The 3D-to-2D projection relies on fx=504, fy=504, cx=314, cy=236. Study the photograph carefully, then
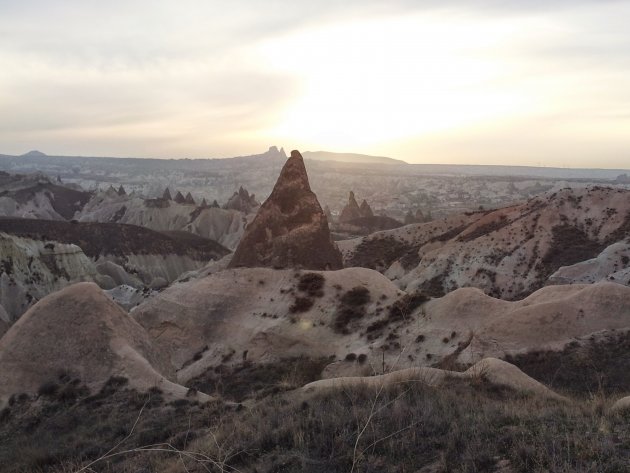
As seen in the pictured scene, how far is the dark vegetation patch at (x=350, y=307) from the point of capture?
103 feet

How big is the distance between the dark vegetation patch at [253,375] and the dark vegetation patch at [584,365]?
10.3 m

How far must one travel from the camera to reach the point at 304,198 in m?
43.8

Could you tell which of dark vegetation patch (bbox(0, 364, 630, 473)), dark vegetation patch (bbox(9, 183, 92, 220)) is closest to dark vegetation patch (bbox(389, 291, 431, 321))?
dark vegetation patch (bbox(0, 364, 630, 473))

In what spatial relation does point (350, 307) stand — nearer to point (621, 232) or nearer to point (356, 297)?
point (356, 297)

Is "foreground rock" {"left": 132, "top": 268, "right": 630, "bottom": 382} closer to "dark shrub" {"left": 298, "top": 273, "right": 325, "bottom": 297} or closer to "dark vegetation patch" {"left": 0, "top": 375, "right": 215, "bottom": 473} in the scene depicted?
"dark shrub" {"left": 298, "top": 273, "right": 325, "bottom": 297}

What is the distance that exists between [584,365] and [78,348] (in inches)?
857

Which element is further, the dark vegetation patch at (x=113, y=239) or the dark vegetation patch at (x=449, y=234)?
the dark vegetation patch at (x=113, y=239)

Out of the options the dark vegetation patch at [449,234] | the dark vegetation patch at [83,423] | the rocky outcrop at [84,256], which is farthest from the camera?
the dark vegetation patch at [449,234]

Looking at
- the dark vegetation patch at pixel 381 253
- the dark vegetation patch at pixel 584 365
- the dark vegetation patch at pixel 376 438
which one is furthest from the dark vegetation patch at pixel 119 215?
the dark vegetation patch at pixel 376 438

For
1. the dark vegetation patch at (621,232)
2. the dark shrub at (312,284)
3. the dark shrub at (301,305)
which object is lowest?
the dark shrub at (301,305)

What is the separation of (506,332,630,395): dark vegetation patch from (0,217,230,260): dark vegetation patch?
70.4 m

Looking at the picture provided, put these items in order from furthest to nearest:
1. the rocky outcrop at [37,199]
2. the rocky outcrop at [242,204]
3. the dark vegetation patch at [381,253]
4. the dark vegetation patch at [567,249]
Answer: the rocky outcrop at [242,204] < the rocky outcrop at [37,199] < the dark vegetation patch at [381,253] < the dark vegetation patch at [567,249]

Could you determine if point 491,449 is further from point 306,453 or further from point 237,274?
point 237,274

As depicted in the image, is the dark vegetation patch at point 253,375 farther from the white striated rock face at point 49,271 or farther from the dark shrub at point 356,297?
the white striated rock face at point 49,271
